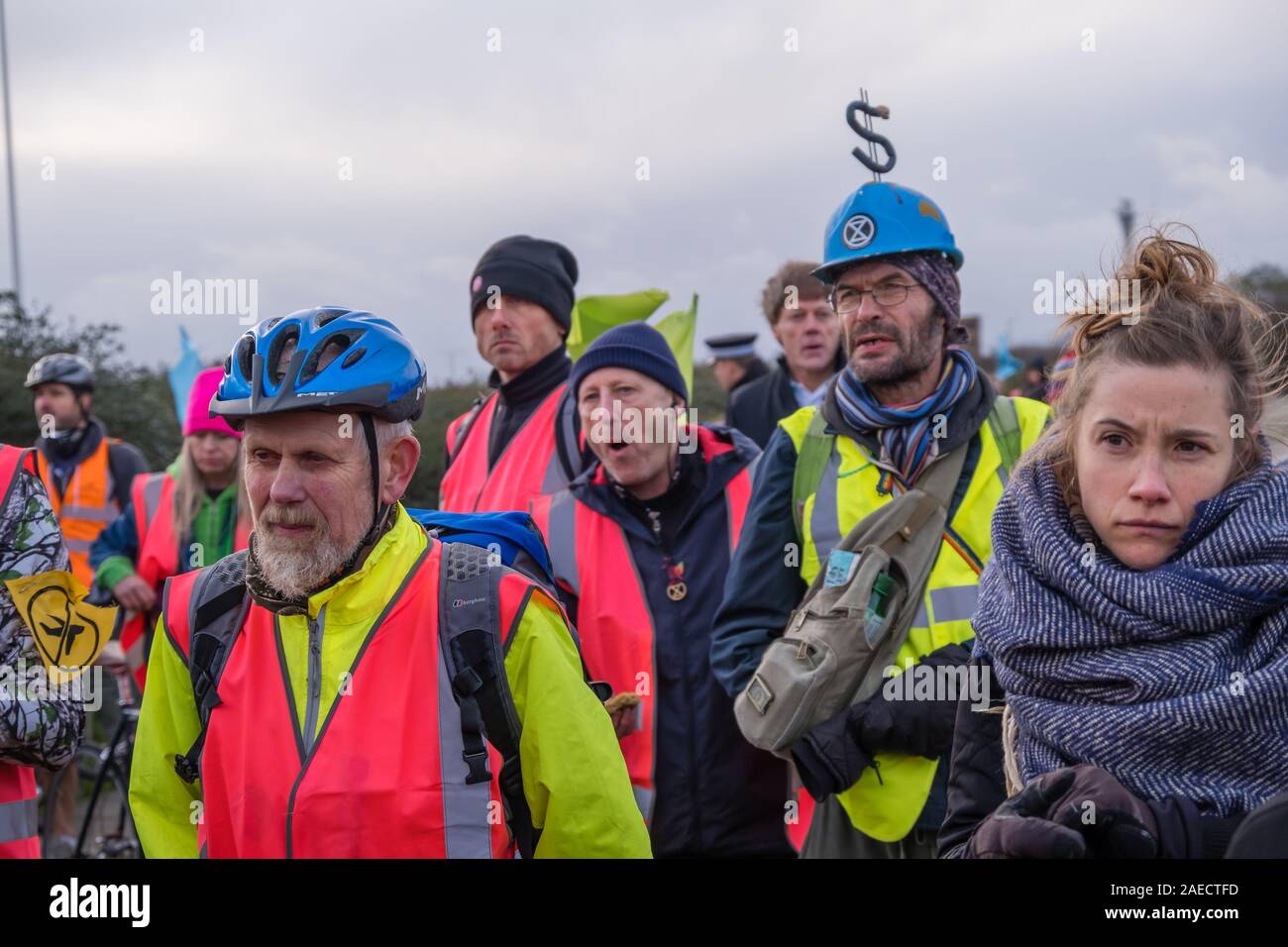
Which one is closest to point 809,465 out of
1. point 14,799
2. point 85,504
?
point 14,799

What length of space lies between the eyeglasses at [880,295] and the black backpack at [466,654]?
1.69m

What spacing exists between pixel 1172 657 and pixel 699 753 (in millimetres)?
2159

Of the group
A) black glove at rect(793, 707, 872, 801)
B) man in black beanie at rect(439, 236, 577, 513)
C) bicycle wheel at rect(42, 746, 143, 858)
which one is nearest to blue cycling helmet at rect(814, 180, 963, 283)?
black glove at rect(793, 707, 872, 801)

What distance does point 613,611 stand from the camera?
4316mm

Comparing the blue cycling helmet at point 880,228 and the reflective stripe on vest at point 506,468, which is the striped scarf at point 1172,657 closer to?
the blue cycling helmet at point 880,228

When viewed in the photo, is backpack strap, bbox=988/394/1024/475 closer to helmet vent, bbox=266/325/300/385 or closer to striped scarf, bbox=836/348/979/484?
striped scarf, bbox=836/348/979/484

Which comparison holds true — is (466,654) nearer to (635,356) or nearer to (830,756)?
(830,756)

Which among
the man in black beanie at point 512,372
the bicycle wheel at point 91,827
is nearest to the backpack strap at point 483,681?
the man in black beanie at point 512,372

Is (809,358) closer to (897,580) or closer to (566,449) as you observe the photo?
(566,449)

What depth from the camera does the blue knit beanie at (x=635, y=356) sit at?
4.67m

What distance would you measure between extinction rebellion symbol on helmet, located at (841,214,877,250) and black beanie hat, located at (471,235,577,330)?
1927 millimetres

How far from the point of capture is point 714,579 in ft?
14.4
